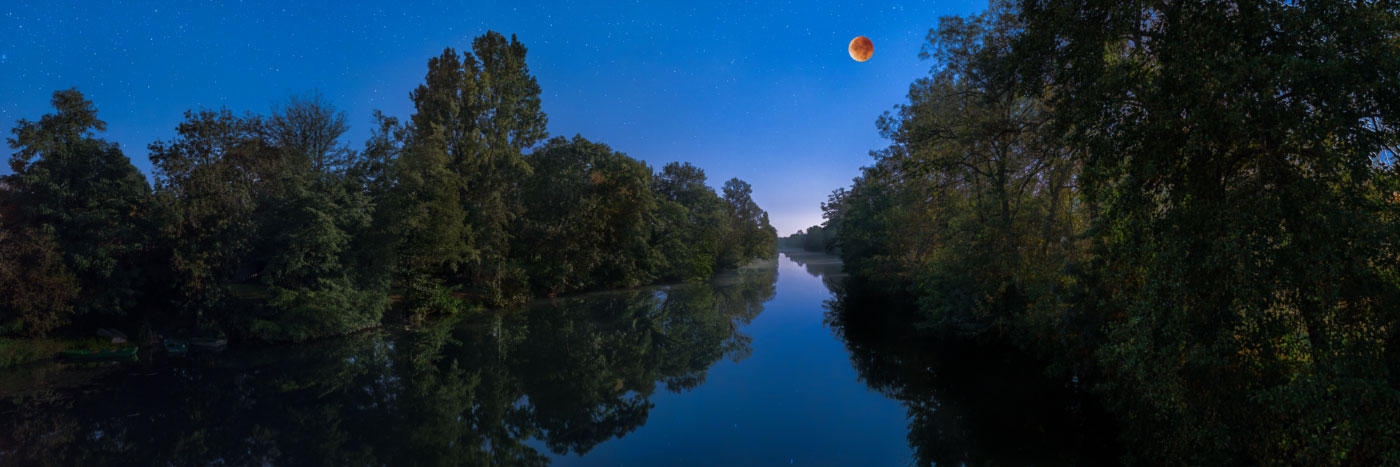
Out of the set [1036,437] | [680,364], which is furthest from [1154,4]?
[680,364]

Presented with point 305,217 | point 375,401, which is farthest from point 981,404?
point 305,217

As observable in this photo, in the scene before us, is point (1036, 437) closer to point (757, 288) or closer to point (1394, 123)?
point (1394, 123)

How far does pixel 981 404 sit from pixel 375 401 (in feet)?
49.4

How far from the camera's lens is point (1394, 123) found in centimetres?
480

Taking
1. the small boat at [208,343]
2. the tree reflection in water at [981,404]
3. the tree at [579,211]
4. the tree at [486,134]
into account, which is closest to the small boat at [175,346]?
the small boat at [208,343]

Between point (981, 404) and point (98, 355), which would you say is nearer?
point (981, 404)

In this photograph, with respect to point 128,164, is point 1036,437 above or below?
below

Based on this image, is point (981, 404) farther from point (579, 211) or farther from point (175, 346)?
point (579, 211)

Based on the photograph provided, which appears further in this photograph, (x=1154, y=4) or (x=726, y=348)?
(x=726, y=348)

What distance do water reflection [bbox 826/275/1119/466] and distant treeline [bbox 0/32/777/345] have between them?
22002mm

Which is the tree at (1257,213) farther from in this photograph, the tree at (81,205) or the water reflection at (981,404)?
the tree at (81,205)

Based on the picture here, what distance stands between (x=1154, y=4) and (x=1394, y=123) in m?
2.89

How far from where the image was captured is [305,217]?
71.6 feet

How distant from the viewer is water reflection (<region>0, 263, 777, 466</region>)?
1013cm
